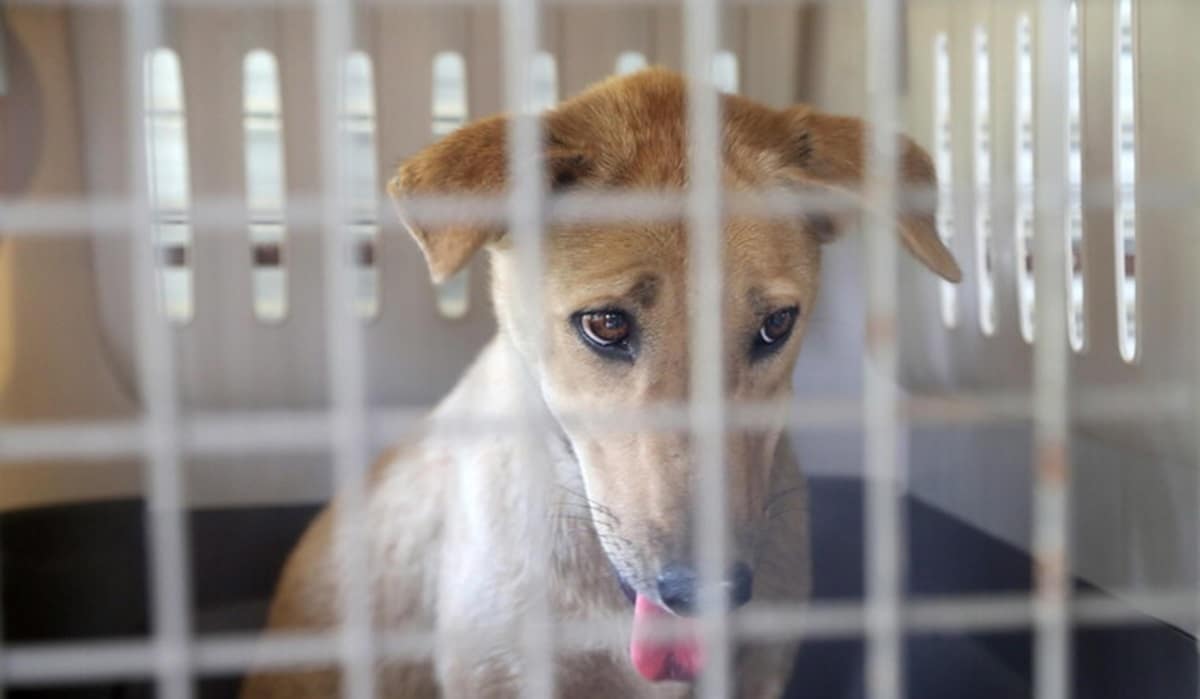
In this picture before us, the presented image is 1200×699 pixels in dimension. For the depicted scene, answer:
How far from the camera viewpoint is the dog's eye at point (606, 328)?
1165 millimetres

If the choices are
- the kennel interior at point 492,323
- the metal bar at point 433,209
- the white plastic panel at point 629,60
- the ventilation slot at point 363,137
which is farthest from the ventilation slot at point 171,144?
the metal bar at point 433,209

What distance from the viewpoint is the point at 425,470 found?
152 cm

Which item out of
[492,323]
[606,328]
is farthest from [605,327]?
[492,323]

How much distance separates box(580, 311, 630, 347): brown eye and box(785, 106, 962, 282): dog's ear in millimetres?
221

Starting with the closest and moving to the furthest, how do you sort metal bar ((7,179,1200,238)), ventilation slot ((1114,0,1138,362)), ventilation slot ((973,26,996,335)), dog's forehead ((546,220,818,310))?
metal bar ((7,179,1200,238)) < dog's forehead ((546,220,818,310)) < ventilation slot ((1114,0,1138,362)) < ventilation slot ((973,26,996,335))

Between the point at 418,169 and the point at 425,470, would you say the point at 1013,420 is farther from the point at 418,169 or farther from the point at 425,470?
the point at 418,169

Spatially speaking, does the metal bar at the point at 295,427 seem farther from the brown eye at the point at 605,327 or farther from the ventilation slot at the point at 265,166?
the ventilation slot at the point at 265,166

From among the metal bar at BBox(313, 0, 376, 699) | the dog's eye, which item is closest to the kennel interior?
the dog's eye

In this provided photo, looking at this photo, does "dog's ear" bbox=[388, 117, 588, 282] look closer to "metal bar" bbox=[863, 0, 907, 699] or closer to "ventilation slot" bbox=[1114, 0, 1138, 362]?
"metal bar" bbox=[863, 0, 907, 699]

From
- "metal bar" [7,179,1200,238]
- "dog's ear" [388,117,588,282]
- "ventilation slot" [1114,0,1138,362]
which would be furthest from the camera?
"ventilation slot" [1114,0,1138,362]

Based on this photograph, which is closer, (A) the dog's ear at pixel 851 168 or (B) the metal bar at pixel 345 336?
(B) the metal bar at pixel 345 336

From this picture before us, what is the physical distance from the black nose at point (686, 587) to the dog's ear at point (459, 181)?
31 centimetres

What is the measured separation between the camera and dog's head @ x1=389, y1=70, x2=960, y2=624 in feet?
Result: 3.50

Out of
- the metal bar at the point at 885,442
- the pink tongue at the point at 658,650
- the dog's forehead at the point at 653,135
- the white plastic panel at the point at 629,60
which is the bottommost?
the pink tongue at the point at 658,650
